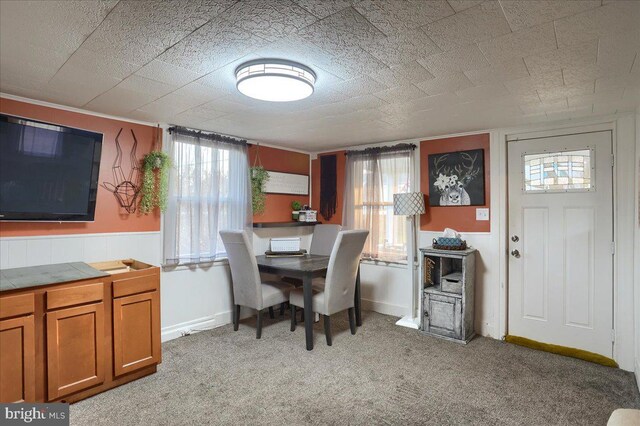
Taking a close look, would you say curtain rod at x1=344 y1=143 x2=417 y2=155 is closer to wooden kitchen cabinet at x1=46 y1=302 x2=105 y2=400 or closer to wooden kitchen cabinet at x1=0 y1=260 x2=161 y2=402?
wooden kitchen cabinet at x1=0 y1=260 x2=161 y2=402

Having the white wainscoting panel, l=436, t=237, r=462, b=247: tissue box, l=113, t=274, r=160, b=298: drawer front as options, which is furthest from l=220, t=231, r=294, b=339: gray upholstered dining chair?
l=436, t=237, r=462, b=247: tissue box

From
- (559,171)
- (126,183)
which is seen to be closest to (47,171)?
(126,183)

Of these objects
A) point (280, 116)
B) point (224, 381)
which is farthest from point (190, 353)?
point (280, 116)

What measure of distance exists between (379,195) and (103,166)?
295cm

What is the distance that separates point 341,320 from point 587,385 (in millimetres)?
2253

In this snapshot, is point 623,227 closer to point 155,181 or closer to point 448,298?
point 448,298

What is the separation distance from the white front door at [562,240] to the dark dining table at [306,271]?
5.64 feet

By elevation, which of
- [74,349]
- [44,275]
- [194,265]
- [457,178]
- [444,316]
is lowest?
[444,316]

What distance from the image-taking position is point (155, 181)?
3.23 m

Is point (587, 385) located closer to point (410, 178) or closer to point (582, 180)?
point (582, 180)

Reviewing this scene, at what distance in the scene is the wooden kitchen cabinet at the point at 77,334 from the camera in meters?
1.99

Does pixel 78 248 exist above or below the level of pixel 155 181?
below

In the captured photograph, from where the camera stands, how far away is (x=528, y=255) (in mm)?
3316

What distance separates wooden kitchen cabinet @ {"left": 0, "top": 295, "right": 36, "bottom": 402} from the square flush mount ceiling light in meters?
1.86
